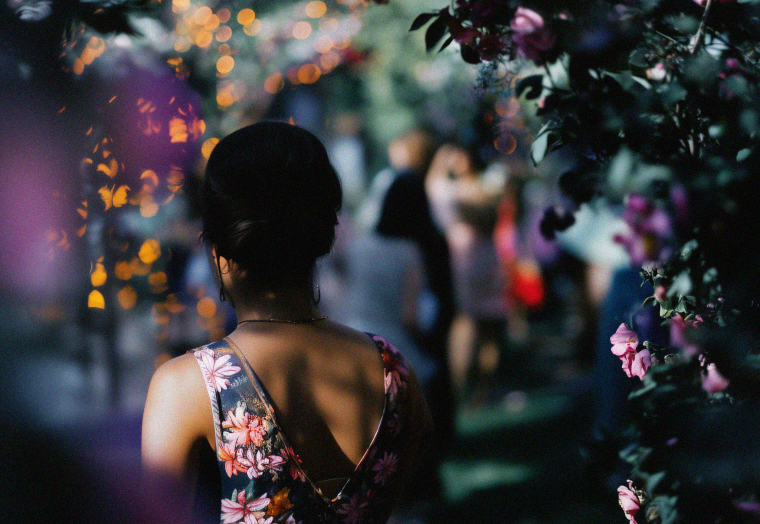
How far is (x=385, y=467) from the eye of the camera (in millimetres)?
1271

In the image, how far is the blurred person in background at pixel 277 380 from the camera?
3.61 ft

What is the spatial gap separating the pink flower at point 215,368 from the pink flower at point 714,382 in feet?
2.58

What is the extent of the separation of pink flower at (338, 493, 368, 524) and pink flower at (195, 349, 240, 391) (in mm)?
351

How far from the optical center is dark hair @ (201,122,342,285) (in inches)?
45.0

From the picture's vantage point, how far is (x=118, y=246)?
242 cm

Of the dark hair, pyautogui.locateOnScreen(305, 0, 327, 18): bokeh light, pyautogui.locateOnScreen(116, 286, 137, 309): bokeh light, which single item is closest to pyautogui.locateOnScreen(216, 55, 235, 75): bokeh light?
pyautogui.locateOnScreen(305, 0, 327, 18): bokeh light

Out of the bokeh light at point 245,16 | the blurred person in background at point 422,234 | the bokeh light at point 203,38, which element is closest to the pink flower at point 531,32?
the blurred person in background at point 422,234

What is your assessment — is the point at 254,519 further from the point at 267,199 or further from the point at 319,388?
the point at 267,199

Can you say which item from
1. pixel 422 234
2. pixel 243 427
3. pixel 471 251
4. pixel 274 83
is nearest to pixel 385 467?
pixel 243 427

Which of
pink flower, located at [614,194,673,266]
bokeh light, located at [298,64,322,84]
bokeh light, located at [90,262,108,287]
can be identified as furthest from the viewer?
bokeh light, located at [298,64,322,84]

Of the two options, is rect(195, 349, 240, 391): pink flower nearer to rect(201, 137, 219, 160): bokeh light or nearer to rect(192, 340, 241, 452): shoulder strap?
rect(192, 340, 241, 452): shoulder strap

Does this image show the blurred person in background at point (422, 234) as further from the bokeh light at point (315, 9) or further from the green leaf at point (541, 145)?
the bokeh light at point (315, 9)

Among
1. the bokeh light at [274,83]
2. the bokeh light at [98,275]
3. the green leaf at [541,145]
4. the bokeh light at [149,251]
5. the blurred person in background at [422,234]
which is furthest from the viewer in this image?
the bokeh light at [274,83]

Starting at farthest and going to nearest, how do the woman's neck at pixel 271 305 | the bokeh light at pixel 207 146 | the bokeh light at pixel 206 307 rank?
the bokeh light at pixel 206 307
the bokeh light at pixel 207 146
the woman's neck at pixel 271 305
